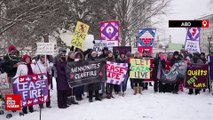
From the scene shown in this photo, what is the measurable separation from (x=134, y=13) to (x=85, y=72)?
62.0 feet

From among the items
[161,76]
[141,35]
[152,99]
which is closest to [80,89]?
[152,99]

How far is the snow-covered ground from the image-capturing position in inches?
400

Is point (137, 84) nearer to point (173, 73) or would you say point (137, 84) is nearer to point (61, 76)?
point (173, 73)

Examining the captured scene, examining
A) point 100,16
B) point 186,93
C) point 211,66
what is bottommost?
point 186,93

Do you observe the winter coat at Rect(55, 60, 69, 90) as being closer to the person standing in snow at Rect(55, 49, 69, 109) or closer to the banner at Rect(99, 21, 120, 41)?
the person standing in snow at Rect(55, 49, 69, 109)

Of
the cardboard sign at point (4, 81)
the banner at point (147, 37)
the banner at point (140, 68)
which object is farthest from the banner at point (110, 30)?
the cardboard sign at point (4, 81)

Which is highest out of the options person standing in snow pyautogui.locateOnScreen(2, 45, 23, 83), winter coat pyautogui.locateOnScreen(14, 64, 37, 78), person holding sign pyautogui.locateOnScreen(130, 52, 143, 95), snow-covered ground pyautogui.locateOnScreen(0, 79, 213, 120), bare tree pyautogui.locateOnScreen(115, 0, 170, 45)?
bare tree pyautogui.locateOnScreen(115, 0, 170, 45)

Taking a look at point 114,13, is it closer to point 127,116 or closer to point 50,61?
point 50,61

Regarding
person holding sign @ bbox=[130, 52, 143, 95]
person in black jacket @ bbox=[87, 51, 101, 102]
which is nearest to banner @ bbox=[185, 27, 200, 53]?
person holding sign @ bbox=[130, 52, 143, 95]

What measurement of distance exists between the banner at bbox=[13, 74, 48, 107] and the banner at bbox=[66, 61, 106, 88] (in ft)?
3.84

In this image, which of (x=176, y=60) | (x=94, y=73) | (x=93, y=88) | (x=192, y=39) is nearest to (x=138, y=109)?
(x=93, y=88)

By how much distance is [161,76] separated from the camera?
46.7ft

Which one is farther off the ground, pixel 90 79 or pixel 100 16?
pixel 100 16

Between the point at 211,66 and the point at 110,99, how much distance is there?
4.49 meters
